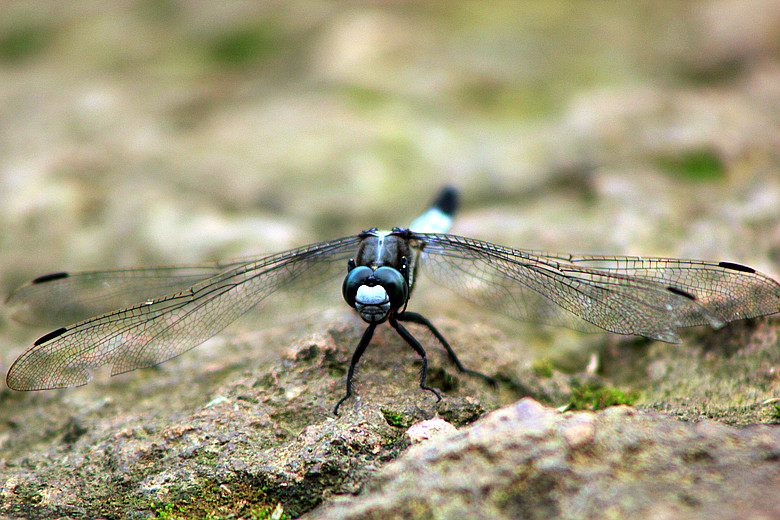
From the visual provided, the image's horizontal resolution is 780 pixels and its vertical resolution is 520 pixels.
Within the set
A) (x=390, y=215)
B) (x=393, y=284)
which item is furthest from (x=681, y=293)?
(x=390, y=215)

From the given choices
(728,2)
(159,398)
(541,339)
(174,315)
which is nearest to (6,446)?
(159,398)

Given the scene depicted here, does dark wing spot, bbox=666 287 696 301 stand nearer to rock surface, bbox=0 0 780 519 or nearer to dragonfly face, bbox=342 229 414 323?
rock surface, bbox=0 0 780 519

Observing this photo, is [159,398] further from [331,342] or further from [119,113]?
[119,113]

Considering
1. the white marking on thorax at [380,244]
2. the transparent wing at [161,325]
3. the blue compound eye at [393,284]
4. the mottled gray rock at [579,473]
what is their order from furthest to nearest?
1. the white marking on thorax at [380,244]
2. the blue compound eye at [393,284]
3. the transparent wing at [161,325]
4. the mottled gray rock at [579,473]

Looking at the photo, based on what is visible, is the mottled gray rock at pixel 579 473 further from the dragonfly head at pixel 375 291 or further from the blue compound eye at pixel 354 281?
the blue compound eye at pixel 354 281

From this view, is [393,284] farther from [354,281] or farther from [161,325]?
[161,325]

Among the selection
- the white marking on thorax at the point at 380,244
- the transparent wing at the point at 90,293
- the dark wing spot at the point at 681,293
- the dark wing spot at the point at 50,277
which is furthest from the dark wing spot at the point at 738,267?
the dark wing spot at the point at 50,277

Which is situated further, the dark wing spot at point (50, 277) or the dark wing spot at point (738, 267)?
the dark wing spot at point (50, 277)
